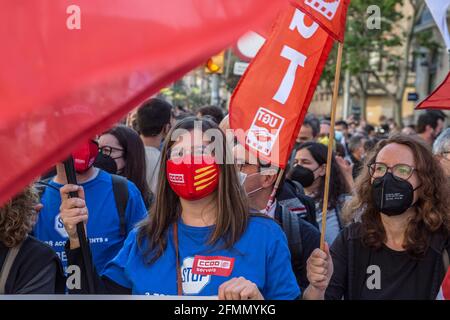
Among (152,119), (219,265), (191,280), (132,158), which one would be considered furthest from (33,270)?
(152,119)

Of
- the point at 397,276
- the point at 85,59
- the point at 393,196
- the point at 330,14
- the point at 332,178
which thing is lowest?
the point at 397,276

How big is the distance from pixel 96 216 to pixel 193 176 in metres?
1.26

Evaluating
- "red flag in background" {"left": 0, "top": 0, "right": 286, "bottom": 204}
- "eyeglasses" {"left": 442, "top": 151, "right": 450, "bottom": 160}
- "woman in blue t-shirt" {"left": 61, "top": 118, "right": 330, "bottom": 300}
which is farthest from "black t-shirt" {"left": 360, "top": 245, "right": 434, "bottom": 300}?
"red flag in background" {"left": 0, "top": 0, "right": 286, "bottom": 204}

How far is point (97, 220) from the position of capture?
3.99 meters

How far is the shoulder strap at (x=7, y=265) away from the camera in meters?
2.83

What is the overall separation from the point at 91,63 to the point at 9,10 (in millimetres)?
219

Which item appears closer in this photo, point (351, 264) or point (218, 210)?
point (218, 210)

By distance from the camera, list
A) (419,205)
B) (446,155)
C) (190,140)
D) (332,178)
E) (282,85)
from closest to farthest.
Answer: (190,140) → (419,205) → (282,85) → (446,155) → (332,178)

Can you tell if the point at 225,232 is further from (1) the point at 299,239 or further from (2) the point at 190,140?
(1) the point at 299,239

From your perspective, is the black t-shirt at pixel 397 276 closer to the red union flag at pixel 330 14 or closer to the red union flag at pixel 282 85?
the red union flag at pixel 282 85

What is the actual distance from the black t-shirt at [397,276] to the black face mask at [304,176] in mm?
2327

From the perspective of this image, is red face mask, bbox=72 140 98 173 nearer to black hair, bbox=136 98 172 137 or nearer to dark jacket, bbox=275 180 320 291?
dark jacket, bbox=275 180 320 291

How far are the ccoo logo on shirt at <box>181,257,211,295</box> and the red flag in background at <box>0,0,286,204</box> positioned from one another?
61.3 inches

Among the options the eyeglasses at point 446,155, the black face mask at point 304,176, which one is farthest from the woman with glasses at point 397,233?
the black face mask at point 304,176
